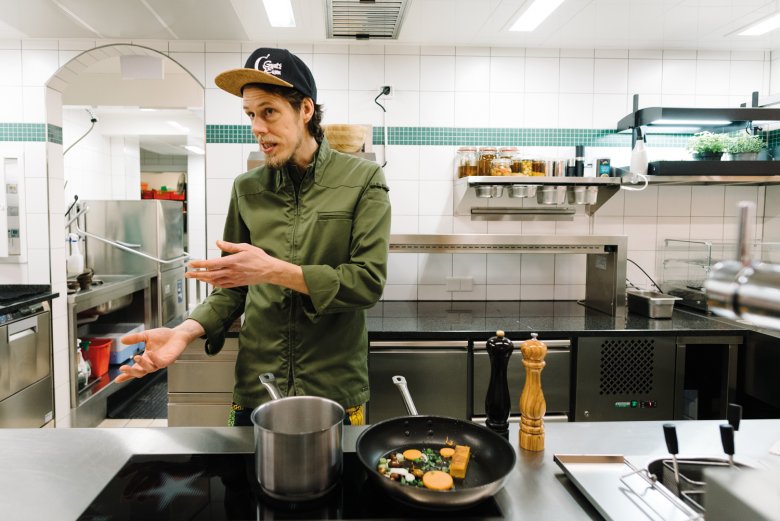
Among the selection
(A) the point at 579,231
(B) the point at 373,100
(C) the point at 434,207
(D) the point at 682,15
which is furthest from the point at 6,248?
(D) the point at 682,15

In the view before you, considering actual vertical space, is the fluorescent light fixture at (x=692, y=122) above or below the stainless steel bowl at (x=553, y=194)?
above

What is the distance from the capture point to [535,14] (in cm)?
271

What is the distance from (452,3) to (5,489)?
253 cm

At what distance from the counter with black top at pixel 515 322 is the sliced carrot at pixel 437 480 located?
1.58 meters

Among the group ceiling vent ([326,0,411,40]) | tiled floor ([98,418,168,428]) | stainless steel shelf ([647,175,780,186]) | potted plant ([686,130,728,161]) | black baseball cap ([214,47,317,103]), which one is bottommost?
tiled floor ([98,418,168,428])

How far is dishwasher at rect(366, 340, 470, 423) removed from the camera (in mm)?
2490

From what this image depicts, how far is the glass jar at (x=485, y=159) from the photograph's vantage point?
9.74 feet

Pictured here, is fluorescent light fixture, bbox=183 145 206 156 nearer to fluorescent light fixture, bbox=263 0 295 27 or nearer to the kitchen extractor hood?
fluorescent light fixture, bbox=263 0 295 27

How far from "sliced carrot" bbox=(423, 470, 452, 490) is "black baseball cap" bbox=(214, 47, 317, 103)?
0.97m

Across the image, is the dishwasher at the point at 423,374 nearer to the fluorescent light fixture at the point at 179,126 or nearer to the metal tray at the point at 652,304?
the metal tray at the point at 652,304

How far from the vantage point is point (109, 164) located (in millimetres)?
6074

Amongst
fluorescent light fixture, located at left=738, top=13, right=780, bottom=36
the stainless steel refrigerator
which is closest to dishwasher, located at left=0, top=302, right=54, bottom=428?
the stainless steel refrigerator

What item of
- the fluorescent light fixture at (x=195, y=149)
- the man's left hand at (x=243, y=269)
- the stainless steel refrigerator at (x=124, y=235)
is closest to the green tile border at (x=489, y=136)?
the stainless steel refrigerator at (x=124, y=235)

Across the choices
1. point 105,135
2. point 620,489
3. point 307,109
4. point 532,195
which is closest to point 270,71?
point 307,109
